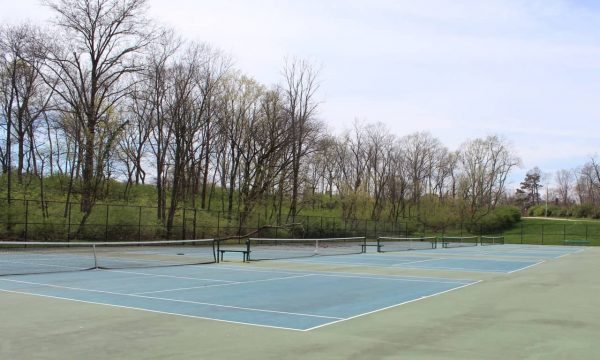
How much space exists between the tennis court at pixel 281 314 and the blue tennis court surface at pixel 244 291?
28mm

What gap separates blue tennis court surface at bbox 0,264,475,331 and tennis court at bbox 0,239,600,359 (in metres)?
0.03

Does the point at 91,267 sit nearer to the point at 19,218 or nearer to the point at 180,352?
the point at 180,352

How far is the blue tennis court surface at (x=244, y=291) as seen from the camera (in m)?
9.80

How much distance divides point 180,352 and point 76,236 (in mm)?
30329

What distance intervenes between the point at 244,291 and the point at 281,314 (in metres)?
3.33

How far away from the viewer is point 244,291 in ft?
42.3

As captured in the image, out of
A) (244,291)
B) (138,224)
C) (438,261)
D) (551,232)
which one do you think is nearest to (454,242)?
(438,261)

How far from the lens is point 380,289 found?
46.4 feet

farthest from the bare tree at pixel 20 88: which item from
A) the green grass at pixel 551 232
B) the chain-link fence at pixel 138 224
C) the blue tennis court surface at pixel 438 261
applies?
the green grass at pixel 551 232

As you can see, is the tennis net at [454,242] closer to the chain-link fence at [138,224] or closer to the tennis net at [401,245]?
the tennis net at [401,245]

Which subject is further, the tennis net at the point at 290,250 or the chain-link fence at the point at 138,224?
the chain-link fence at the point at 138,224

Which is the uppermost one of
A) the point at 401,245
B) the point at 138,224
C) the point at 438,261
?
the point at 138,224

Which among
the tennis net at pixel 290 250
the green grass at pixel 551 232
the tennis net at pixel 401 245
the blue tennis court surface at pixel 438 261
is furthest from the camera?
the green grass at pixel 551 232

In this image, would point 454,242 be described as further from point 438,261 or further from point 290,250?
point 438,261
